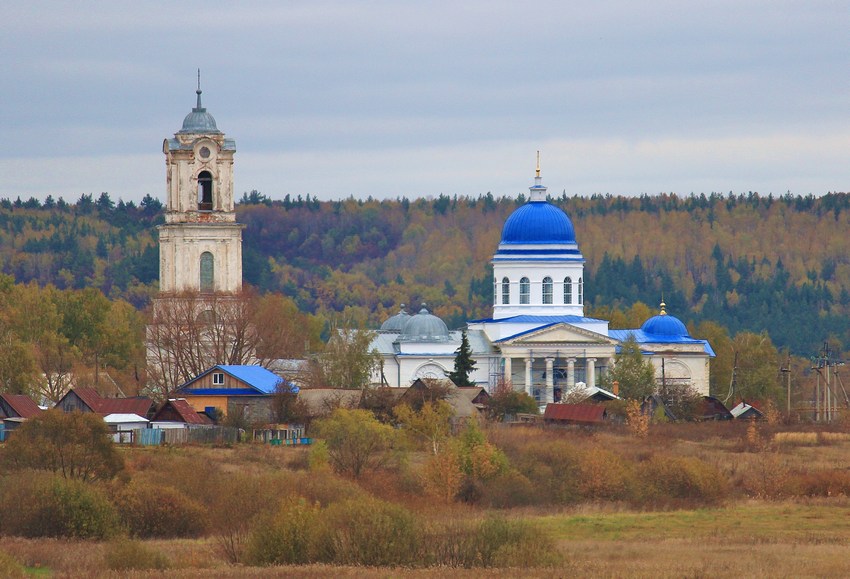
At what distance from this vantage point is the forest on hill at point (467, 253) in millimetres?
145125

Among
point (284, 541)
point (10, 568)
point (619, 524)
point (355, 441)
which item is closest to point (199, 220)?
point (355, 441)

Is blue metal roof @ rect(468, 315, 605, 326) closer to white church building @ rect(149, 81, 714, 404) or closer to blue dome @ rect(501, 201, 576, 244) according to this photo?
white church building @ rect(149, 81, 714, 404)

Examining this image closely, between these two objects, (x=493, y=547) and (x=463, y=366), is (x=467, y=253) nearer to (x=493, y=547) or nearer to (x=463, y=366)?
(x=463, y=366)

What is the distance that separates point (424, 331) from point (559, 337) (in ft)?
14.9

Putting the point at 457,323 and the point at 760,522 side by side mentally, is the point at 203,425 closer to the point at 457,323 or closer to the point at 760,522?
the point at 760,522

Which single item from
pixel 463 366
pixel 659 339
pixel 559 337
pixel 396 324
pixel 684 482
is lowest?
pixel 684 482

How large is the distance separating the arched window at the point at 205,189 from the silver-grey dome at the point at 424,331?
7.78 metres

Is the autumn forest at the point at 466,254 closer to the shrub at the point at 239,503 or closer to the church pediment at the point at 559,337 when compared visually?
the church pediment at the point at 559,337

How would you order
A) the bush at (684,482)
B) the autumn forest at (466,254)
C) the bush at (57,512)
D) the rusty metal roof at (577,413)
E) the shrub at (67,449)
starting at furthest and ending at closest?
the autumn forest at (466,254) → the rusty metal roof at (577,413) → the bush at (684,482) → the shrub at (67,449) → the bush at (57,512)

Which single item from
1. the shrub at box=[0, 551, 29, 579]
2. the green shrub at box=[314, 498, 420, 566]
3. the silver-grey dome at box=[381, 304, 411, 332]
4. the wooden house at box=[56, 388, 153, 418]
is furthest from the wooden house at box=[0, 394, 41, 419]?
the silver-grey dome at box=[381, 304, 411, 332]

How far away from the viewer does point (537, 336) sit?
76.1m

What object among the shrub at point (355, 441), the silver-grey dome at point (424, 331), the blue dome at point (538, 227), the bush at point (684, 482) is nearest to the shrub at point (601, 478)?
the bush at point (684, 482)

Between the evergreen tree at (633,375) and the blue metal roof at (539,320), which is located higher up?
the blue metal roof at (539,320)

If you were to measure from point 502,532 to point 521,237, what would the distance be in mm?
46315
